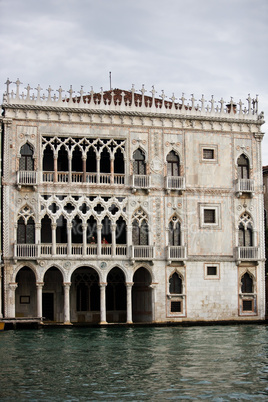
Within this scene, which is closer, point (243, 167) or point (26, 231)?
point (26, 231)

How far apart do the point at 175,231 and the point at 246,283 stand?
4.11m

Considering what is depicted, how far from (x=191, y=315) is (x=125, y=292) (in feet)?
11.0

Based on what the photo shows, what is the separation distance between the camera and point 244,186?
1501 inches

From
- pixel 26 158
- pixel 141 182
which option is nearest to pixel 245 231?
pixel 141 182

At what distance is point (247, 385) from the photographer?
17.7 m

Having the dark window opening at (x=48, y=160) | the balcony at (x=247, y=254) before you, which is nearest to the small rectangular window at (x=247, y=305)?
the balcony at (x=247, y=254)

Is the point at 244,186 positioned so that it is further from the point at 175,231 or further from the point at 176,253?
the point at 176,253

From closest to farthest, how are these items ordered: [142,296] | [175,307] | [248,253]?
[175,307]
[248,253]
[142,296]

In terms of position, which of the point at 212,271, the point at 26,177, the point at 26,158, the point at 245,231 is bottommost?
the point at 212,271

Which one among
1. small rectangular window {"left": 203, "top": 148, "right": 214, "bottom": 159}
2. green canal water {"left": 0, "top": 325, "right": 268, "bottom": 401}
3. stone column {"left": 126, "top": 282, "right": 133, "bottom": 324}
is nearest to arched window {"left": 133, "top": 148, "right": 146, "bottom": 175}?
small rectangular window {"left": 203, "top": 148, "right": 214, "bottom": 159}

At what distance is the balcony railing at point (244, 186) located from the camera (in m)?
37.9

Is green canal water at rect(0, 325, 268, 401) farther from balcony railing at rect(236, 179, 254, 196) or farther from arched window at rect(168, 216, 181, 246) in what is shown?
balcony railing at rect(236, 179, 254, 196)

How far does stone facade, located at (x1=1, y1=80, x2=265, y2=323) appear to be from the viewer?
1405 inches

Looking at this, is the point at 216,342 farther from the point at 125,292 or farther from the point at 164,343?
the point at 125,292
